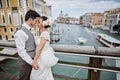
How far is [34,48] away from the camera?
94cm

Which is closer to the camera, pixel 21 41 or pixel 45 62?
pixel 21 41

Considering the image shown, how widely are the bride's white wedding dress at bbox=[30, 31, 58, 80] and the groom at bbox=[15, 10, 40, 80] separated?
0.07m

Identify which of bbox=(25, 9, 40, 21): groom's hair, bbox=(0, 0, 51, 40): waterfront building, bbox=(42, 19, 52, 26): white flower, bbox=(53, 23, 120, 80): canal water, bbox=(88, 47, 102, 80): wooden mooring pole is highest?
bbox=(0, 0, 51, 40): waterfront building

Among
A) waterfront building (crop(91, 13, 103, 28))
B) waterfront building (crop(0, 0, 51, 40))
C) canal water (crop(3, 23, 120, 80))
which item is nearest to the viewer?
canal water (crop(3, 23, 120, 80))

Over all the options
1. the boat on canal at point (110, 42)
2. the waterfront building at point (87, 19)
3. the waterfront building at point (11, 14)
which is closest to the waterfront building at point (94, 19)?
the waterfront building at point (87, 19)

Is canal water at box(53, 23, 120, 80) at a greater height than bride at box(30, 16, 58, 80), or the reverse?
bride at box(30, 16, 58, 80)

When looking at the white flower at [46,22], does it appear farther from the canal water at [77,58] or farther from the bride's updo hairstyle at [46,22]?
the canal water at [77,58]

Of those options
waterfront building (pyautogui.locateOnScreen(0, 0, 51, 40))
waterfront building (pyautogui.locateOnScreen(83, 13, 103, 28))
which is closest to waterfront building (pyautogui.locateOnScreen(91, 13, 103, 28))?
waterfront building (pyautogui.locateOnScreen(83, 13, 103, 28))

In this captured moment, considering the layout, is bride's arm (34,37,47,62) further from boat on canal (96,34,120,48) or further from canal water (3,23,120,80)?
boat on canal (96,34,120,48)

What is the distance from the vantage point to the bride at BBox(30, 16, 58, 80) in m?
0.88

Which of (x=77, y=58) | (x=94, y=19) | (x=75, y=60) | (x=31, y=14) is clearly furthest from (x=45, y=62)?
(x=94, y=19)

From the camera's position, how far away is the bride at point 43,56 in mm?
876

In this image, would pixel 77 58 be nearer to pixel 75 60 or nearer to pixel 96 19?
pixel 75 60

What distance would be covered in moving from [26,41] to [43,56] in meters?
0.19
